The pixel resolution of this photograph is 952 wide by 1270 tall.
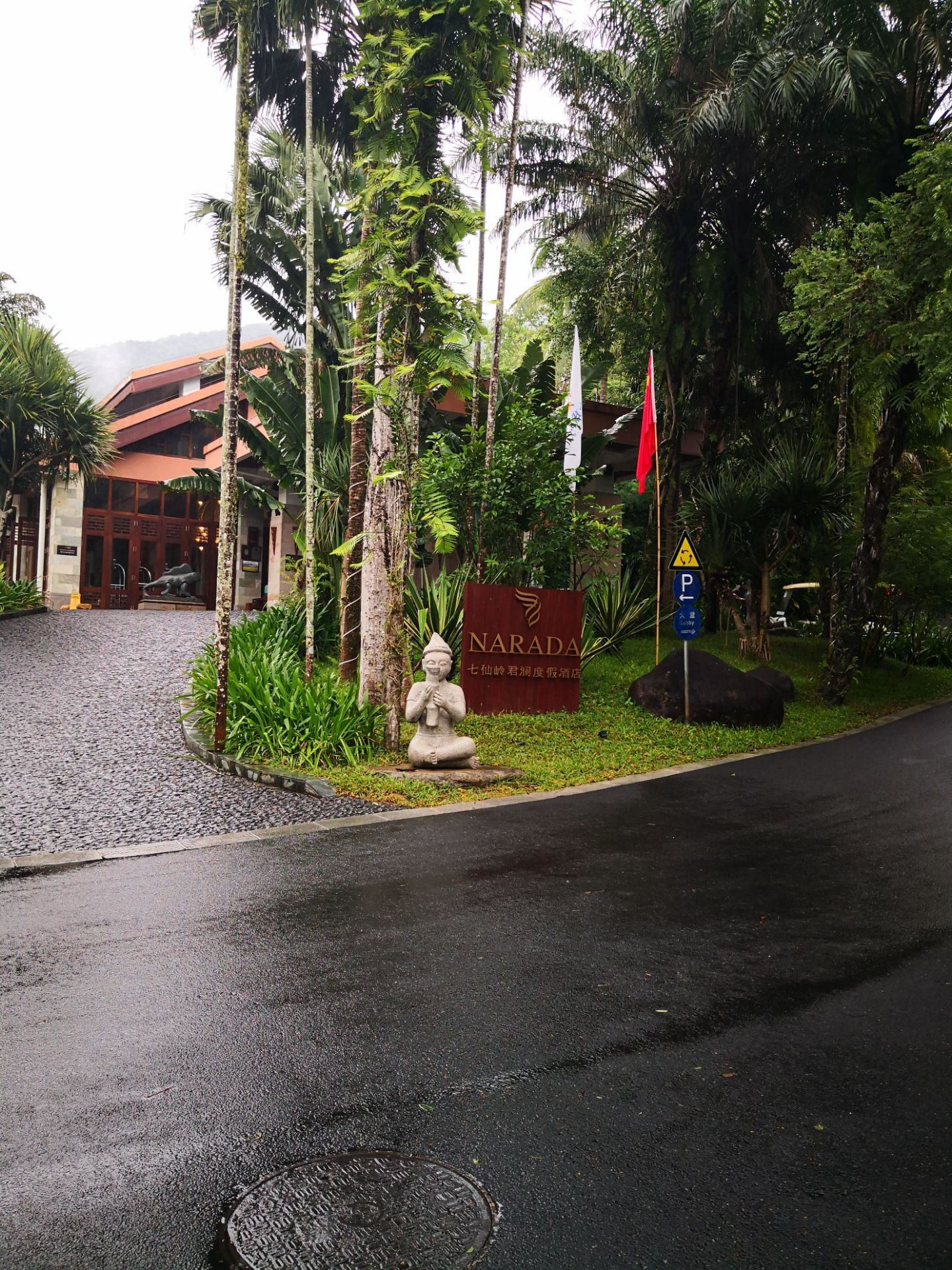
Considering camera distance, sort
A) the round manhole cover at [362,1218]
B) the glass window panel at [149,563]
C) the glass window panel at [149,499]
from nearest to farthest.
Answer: the round manhole cover at [362,1218], the glass window panel at [149,499], the glass window panel at [149,563]

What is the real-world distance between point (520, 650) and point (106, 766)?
598 cm

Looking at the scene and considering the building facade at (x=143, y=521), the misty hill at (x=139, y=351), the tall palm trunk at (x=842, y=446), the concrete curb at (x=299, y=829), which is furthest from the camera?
the misty hill at (x=139, y=351)

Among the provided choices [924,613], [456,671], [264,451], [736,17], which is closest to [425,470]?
[456,671]

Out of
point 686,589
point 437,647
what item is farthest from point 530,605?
point 437,647

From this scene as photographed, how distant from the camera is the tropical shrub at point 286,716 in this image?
10.5 metres

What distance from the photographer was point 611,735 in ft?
43.4

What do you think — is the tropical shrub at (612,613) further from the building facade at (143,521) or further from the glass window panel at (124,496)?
the glass window panel at (124,496)

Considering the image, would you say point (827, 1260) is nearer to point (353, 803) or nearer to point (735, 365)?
point (353, 803)

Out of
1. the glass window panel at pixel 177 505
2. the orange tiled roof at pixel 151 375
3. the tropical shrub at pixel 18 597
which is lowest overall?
the tropical shrub at pixel 18 597

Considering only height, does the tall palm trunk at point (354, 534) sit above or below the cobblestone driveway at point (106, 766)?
above

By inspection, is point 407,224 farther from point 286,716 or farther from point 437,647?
point 286,716

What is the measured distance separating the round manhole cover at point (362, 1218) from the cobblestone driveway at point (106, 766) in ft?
16.1

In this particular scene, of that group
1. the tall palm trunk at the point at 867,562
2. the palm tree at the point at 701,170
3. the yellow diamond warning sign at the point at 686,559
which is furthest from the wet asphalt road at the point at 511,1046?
the palm tree at the point at 701,170

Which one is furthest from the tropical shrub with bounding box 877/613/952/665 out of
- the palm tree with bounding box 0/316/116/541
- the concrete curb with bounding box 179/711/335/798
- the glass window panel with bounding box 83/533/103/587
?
the glass window panel with bounding box 83/533/103/587
